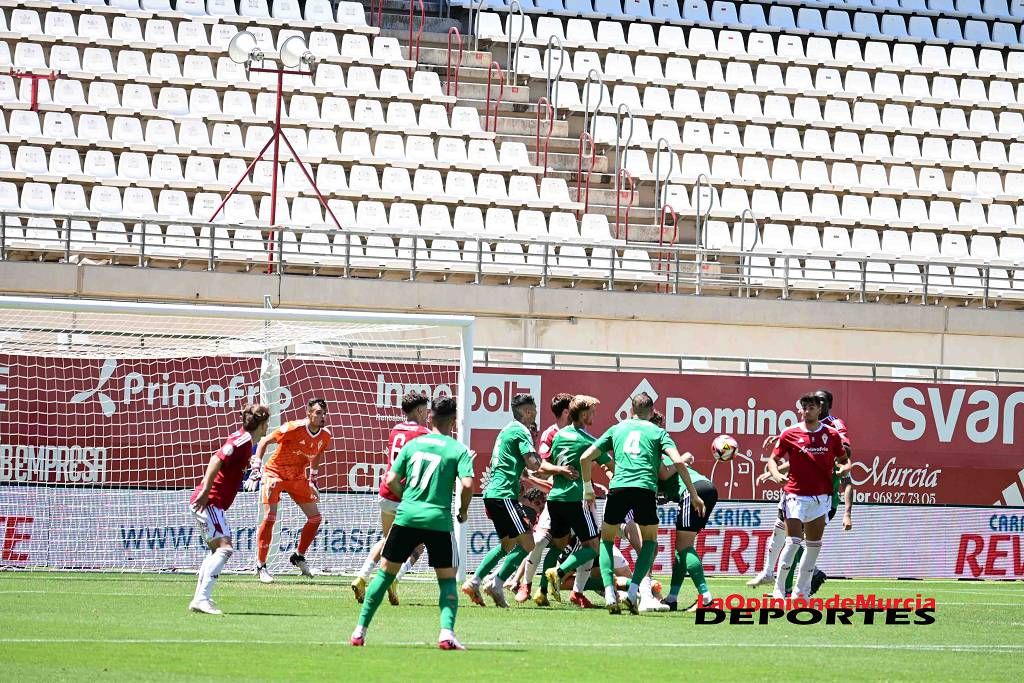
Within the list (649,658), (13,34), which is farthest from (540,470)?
(13,34)

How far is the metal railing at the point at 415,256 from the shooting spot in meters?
21.2

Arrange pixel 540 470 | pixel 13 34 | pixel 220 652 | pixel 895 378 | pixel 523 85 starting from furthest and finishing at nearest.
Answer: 1. pixel 523 85
2. pixel 13 34
3. pixel 895 378
4. pixel 540 470
5. pixel 220 652

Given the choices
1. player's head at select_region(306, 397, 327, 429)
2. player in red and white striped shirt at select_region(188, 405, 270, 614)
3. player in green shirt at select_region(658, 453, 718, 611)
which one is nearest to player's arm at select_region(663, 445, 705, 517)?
player in green shirt at select_region(658, 453, 718, 611)

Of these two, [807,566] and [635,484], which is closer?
[635,484]

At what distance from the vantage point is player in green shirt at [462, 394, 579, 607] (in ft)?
45.0

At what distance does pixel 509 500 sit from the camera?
1382 centimetres

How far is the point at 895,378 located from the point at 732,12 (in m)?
15.1

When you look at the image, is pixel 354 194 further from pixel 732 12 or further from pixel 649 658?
pixel 649 658

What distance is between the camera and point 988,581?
19.5m

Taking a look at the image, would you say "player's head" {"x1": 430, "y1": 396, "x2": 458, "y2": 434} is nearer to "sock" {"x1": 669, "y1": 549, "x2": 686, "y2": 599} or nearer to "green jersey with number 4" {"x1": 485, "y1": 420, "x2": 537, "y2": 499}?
"green jersey with number 4" {"x1": 485, "y1": 420, "x2": 537, "y2": 499}

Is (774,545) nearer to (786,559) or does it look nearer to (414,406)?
(786,559)

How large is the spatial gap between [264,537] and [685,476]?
16.3ft

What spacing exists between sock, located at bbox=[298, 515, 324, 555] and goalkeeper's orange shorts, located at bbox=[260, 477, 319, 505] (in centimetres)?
20

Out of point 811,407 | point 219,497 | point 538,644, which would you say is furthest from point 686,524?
point 219,497
